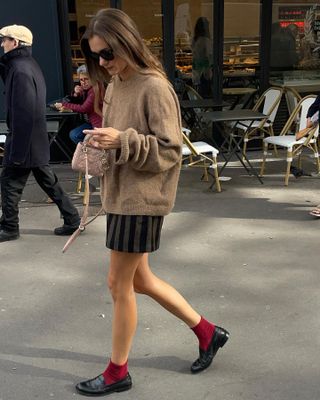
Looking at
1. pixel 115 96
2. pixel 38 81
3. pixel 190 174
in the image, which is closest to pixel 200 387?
pixel 115 96

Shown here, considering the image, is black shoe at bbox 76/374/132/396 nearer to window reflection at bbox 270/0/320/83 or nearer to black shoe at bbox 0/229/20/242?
black shoe at bbox 0/229/20/242

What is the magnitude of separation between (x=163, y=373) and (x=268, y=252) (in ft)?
5.53

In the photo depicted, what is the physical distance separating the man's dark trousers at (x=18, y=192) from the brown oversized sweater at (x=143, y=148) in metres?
2.18

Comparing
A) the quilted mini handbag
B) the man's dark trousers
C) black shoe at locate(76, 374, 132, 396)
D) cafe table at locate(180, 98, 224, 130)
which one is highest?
the quilted mini handbag

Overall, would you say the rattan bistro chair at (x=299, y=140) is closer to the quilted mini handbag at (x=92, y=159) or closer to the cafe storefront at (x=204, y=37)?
the cafe storefront at (x=204, y=37)

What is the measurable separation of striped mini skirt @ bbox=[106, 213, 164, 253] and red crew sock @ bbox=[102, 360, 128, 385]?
24.6 inches

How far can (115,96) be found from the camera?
2.18 meters

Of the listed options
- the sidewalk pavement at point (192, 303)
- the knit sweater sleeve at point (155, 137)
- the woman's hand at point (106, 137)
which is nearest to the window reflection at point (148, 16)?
the sidewalk pavement at point (192, 303)

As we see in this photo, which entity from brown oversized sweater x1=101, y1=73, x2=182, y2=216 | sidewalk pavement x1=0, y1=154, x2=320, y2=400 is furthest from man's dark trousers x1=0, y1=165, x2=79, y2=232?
brown oversized sweater x1=101, y1=73, x2=182, y2=216

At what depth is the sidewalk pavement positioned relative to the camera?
255 centimetres

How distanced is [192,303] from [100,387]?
38.5 inches

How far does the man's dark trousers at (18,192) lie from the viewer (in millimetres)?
4219

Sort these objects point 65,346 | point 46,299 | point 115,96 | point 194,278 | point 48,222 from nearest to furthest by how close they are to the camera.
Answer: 1. point 115,96
2. point 65,346
3. point 46,299
4. point 194,278
5. point 48,222

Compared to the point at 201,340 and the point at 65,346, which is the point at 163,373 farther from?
the point at 65,346
